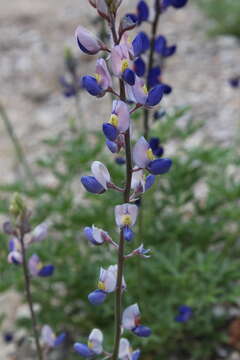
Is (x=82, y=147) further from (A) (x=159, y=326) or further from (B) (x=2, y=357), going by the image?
(B) (x=2, y=357)

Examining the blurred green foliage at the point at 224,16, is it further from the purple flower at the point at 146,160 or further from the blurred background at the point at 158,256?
the purple flower at the point at 146,160

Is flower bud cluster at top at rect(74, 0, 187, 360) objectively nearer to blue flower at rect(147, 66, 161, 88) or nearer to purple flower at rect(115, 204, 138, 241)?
purple flower at rect(115, 204, 138, 241)

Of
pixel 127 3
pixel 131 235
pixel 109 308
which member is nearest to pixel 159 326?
pixel 109 308

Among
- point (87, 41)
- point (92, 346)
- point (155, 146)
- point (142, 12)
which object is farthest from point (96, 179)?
point (142, 12)

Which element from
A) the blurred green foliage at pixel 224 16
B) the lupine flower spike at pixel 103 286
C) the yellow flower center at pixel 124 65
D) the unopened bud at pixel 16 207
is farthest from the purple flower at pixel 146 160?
the blurred green foliage at pixel 224 16

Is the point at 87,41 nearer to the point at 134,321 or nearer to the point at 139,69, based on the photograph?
the point at 139,69

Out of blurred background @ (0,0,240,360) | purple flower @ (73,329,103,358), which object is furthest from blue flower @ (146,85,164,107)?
blurred background @ (0,0,240,360)
